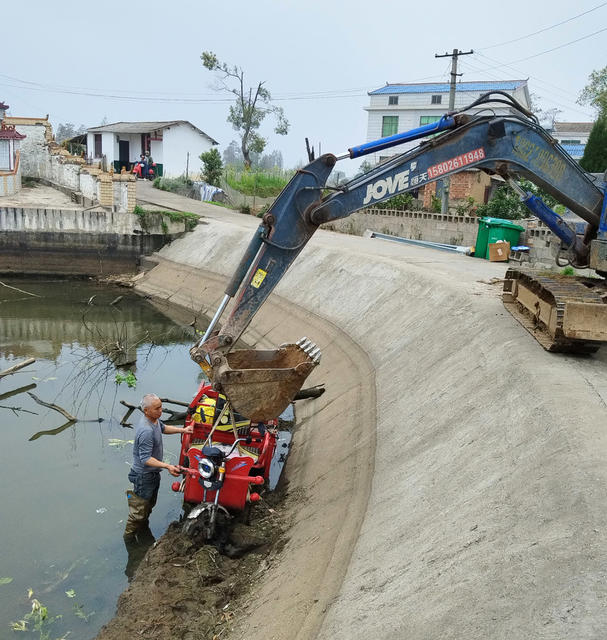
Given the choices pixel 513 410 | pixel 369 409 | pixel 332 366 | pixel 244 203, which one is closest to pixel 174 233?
pixel 244 203

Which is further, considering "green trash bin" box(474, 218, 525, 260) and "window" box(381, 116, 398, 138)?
"window" box(381, 116, 398, 138)

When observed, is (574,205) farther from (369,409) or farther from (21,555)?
(21,555)

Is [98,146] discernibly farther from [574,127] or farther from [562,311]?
[574,127]

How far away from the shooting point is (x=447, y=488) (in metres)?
6.18

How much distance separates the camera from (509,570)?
4.39 meters

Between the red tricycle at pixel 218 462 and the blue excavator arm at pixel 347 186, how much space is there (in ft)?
3.73

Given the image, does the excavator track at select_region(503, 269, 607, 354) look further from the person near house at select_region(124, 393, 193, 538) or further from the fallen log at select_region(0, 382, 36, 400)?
the fallen log at select_region(0, 382, 36, 400)

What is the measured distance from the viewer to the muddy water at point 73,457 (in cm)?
732

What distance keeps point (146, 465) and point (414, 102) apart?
5192cm

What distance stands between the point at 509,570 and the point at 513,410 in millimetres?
2804

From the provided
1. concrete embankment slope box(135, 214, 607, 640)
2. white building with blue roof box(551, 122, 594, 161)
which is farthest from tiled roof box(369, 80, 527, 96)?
concrete embankment slope box(135, 214, 607, 640)

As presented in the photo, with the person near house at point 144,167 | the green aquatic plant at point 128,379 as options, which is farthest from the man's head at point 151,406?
the person near house at point 144,167

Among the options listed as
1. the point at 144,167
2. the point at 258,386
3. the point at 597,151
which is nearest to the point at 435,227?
the point at 597,151

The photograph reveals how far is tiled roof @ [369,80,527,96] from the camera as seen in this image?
50.9 m
